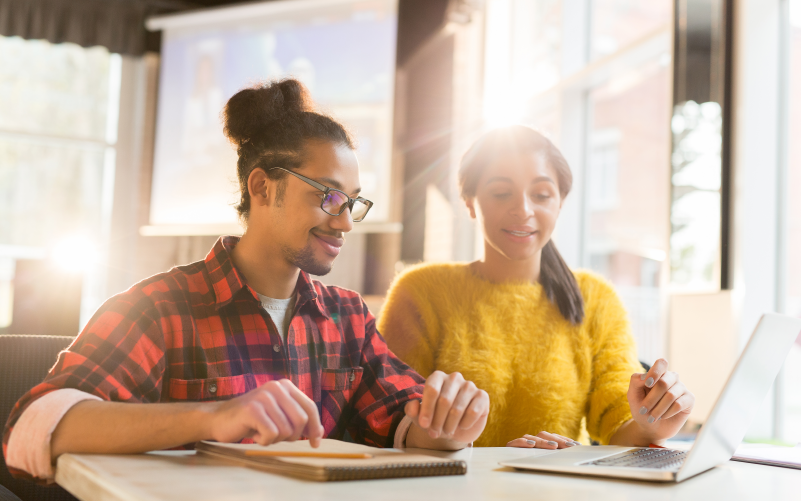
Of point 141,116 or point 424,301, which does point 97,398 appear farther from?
point 141,116

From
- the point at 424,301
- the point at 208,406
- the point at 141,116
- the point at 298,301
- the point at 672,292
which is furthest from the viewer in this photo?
the point at 141,116

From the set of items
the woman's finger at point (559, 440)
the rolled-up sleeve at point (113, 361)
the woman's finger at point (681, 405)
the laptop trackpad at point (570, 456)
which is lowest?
the woman's finger at point (559, 440)

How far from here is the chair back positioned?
48.1 inches

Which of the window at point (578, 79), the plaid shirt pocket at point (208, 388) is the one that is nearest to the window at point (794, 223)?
the window at point (578, 79)

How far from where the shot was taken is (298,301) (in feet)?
4.12

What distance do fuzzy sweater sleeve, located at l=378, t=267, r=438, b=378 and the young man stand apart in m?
0.20

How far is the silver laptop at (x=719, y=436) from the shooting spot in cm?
78

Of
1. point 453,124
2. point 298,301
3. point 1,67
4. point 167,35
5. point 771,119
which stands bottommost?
point 298,301

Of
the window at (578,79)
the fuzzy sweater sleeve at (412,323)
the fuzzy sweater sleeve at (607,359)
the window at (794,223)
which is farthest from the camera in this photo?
the window at (578,79)

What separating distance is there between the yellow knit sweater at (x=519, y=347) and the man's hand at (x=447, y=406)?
0.55m

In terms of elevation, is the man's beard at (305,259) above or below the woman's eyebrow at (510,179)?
below

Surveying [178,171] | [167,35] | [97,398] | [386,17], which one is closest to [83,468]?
[97,398]

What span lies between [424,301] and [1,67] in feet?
14.4

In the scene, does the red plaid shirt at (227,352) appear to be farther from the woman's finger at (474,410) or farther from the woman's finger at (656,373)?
the woman's finger at (656,373)
